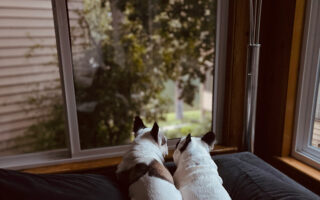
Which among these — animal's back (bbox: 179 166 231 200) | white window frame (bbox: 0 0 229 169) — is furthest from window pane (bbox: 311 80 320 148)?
animal's back (bbox: 179 166 231 200)

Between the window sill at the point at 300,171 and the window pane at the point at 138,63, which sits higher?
the window pane at the point at 138,63

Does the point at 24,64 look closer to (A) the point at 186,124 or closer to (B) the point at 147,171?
(B) the point at 147,171

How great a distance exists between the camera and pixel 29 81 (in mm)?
1705

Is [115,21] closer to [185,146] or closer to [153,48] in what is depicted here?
[153,48]

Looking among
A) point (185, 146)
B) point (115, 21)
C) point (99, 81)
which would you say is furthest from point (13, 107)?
point (185, 146)

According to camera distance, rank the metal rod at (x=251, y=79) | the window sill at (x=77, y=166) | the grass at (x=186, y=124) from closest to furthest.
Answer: the metal rod at (x=251, y=79) → the window sill at (x=77, y=166) → the grass at (x=186, y=124)

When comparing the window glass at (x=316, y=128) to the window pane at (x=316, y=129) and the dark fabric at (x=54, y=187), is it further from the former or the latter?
the dark fabric at (x=54, y=187)

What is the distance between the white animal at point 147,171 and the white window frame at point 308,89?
1026 millimetres

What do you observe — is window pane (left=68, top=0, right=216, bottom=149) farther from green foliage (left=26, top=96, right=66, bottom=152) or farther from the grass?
green foliage (left=26, top=96, right=66, bottom=152)

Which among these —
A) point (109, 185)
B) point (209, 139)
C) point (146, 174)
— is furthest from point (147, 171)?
point (209, 139)

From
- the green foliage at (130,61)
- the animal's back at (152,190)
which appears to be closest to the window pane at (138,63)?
the green foliage at (130,61)

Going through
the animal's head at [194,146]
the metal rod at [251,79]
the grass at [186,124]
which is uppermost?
the metal rod at [251,79]

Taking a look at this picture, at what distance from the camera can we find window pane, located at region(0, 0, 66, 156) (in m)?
1.60

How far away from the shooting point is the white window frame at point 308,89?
1.52 metres
